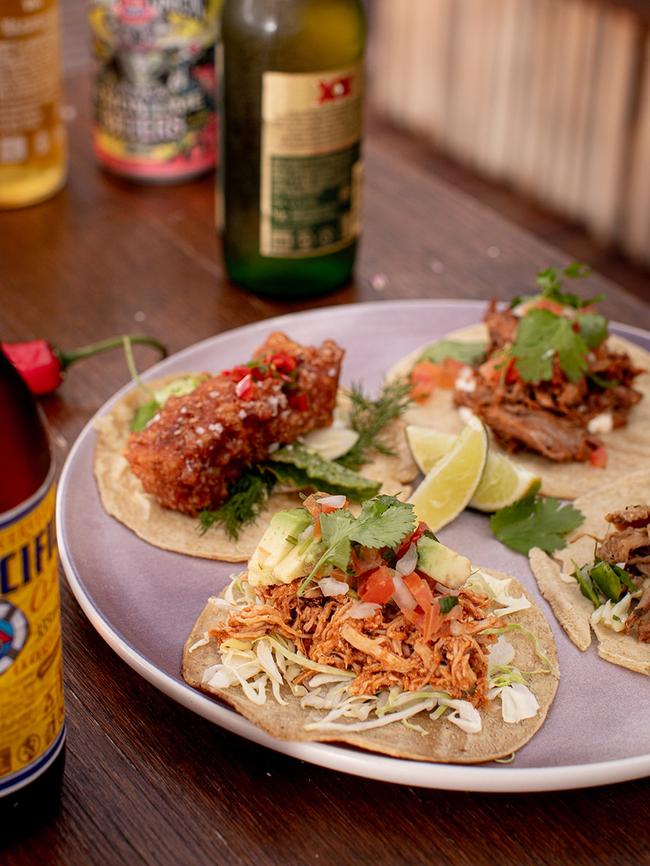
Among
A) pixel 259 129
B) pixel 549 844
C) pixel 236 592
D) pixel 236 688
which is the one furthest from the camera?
pixel 259 129

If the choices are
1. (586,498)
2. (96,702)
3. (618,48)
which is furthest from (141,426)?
(618,48)

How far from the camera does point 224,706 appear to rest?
1900 mm

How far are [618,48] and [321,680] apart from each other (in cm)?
445

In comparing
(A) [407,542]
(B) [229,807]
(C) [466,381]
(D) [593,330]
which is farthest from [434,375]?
(B) [229,807]

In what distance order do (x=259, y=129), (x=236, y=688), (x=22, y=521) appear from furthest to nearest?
(x=259, y=129)
(x=236, y=688)
(x=22, y=521)

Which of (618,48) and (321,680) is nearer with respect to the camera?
(321,680)

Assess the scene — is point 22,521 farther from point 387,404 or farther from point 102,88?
point 102,88

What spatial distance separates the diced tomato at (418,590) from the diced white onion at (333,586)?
10cm

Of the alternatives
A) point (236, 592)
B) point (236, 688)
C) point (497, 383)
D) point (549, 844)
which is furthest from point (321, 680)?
point (497, 383)

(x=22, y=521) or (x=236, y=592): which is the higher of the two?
(x=22, y=521)

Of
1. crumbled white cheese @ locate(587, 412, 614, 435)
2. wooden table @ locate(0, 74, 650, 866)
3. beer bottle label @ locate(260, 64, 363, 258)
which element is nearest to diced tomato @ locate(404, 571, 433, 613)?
wooden table @ locate(0, 74, 650, 866)

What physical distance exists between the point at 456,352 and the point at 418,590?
108 centimetres

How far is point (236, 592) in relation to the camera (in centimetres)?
215

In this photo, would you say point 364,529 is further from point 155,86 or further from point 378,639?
point 155,86
